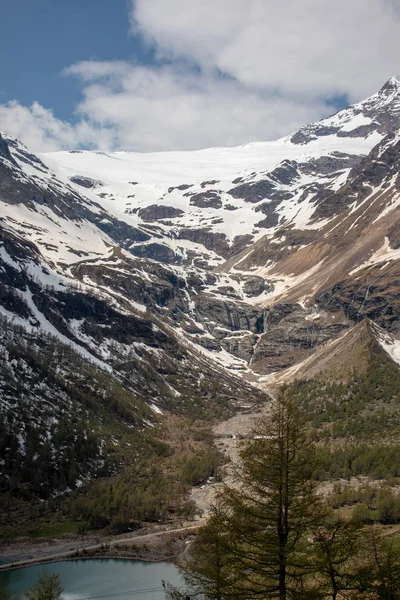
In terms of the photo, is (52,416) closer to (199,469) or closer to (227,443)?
(199,469)

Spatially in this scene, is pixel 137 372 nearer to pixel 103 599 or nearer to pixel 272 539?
pixel 103 599

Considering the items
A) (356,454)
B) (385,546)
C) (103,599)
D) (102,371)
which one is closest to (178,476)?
(356,454)

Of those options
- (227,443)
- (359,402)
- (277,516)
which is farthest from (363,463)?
(277,516)

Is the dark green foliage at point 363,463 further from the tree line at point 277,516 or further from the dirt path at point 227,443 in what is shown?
the tree line at point 277,516

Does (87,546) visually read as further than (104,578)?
Yes

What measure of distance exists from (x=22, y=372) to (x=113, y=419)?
88.1 ft

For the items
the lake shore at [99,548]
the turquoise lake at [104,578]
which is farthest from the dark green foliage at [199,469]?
the turquoise lake at [104,578]

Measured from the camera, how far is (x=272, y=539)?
928 inches

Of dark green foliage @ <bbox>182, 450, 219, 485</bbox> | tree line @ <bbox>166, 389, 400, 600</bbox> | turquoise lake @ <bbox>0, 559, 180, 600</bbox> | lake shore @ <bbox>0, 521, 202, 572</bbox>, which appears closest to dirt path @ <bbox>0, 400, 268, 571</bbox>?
lake shore @ <bbox>0, 521, 202, 572</bbox>

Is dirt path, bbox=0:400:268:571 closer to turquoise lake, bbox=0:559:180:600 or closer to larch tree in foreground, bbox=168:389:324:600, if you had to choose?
turquoise lake, bbox=0:559:180:600

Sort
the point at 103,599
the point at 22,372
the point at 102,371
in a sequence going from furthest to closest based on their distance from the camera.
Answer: the point at 102,371
the point at 22,372
the point at 103,599

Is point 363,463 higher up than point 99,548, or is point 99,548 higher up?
point 363,463

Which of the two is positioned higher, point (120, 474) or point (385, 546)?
point (120, 474)

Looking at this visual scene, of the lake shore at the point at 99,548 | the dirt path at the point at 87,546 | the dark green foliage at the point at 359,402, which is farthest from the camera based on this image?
the dark green foliage at the point at 359,402
